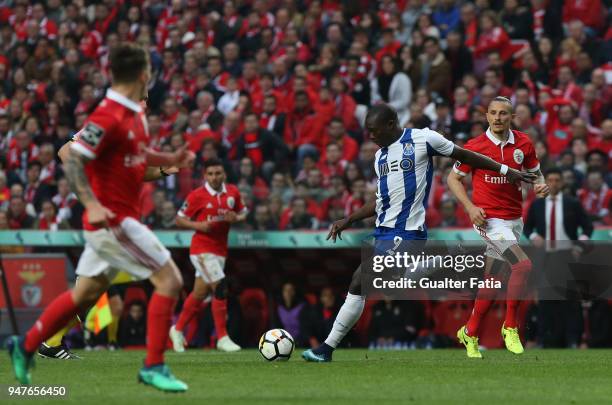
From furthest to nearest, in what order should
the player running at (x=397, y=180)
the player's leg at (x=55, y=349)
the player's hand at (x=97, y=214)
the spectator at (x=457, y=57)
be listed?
the spectator at (x=457, y=57) → the player's leg at (x=55, y=349) → the player running at (x=397, y=180) → the player's hand at (x=97, y=214)

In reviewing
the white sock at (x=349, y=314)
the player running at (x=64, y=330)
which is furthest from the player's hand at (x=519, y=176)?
the player running at (x=64, y=330)

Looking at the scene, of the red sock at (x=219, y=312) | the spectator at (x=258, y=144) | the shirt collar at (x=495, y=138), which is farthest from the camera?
the spectator at (x=258, y=144)

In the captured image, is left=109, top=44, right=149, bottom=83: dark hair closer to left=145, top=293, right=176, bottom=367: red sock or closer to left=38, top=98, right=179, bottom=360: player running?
left=38, top=98, right=179, bottom=360: player running

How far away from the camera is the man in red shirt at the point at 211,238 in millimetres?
15180

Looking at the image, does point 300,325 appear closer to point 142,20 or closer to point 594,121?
point 594,121

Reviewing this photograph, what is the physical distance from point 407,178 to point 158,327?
3565mm

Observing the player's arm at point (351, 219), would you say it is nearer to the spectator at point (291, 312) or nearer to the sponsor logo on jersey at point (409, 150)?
the sponsor logo on jersey at point (409, 150)

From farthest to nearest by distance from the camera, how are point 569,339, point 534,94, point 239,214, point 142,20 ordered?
point 142,20 < point 534,94 < point 569,339 < point 239,214

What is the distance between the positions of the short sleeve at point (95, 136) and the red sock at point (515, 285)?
16.7 feet

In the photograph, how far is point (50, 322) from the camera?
27.0 feet

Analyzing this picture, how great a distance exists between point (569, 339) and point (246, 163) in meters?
5.20

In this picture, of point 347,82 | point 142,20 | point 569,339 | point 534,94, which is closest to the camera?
point 569,339

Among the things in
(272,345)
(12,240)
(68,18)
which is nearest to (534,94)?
(12,240)

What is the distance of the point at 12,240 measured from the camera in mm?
18562
